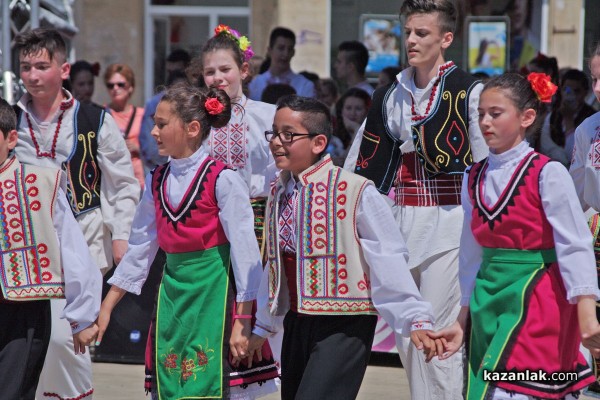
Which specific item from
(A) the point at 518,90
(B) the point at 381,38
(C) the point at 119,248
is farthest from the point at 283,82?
(A) the point at 518,90

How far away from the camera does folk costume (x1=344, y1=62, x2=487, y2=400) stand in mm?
5516

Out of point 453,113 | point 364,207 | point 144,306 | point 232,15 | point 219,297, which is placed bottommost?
point 144,306

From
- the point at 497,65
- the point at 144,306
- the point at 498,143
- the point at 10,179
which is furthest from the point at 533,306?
the point at 497,65

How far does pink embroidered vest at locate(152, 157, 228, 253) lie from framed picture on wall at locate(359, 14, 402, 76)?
7449 mm

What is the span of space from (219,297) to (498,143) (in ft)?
4.03

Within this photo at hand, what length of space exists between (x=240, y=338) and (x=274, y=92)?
13.8 feet

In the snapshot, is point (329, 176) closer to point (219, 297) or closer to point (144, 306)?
point (219, 297)

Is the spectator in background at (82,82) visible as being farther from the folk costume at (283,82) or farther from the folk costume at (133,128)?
the folk costume at (283,82)

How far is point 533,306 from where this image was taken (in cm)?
441

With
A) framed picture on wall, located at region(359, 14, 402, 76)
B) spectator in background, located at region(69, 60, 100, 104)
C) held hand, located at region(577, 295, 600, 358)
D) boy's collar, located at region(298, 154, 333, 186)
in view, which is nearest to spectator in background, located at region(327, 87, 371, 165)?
spectator in background, located at region(69, 60, 100, 104)

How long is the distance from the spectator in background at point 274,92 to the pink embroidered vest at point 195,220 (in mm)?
3848

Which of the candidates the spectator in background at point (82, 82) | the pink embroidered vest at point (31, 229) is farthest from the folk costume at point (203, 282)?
the spectator in background at point (82, 82)

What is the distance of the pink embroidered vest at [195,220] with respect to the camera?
15.9ft

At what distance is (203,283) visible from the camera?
4.85 m
